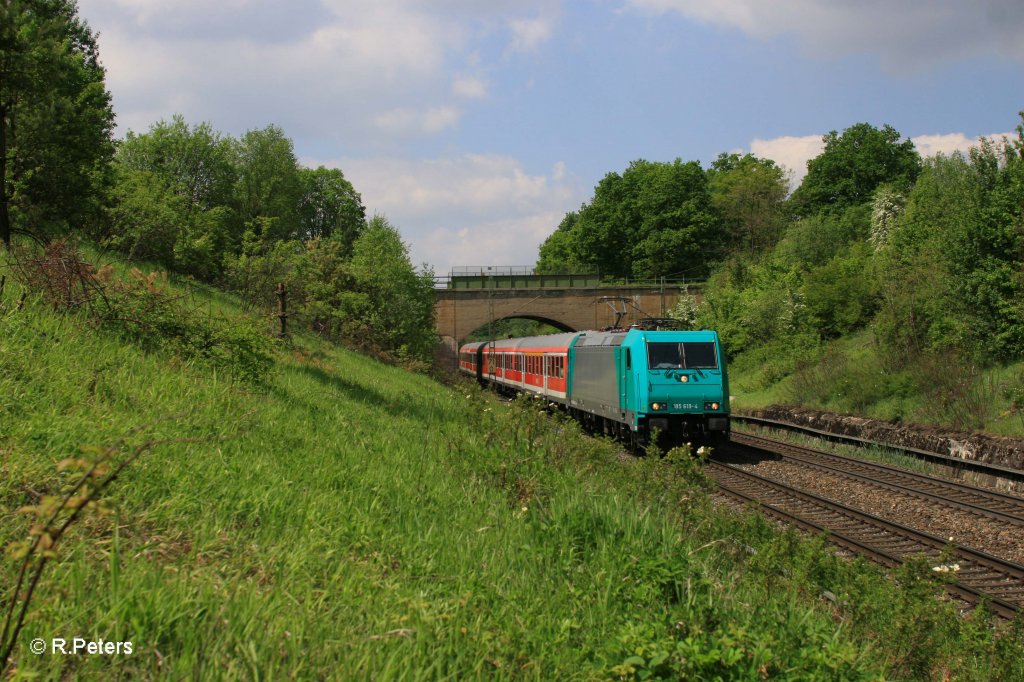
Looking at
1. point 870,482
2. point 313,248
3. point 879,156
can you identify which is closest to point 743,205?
point 879,156

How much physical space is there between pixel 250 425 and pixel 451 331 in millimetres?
49900

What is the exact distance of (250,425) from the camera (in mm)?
6762

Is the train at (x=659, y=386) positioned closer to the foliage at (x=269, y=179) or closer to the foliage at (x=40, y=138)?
the foliage at (x=40, y=138)

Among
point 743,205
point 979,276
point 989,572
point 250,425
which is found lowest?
point 989,572

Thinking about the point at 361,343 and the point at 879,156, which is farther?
the point at 879,156

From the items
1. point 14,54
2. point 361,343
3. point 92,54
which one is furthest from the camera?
point 92,54

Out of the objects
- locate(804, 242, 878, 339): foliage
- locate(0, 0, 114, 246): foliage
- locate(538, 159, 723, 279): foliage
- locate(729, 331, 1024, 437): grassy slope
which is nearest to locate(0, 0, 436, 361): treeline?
locate(0, 0, 114, 246): foliage

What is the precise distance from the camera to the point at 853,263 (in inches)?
1529

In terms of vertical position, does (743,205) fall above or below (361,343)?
above

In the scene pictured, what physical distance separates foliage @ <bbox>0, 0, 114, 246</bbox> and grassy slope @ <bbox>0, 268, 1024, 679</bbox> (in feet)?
21.0

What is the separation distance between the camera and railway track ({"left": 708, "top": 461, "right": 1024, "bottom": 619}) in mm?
8094

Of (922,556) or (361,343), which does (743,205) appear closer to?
(361,343)

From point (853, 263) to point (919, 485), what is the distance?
90.1ft

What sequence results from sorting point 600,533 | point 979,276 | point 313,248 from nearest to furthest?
point 600,533, point 979,276, point 313,248
